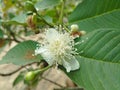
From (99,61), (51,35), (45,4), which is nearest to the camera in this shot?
(99,61)

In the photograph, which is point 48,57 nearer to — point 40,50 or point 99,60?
point 40,50

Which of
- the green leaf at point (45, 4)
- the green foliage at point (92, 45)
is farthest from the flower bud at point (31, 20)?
the green leaf at point (45, 4)

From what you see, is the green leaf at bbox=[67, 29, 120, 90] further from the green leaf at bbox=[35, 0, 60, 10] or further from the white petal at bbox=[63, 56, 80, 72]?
the green leaf at bbox=[35, 0, 60, 10]

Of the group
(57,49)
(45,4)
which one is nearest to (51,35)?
(57,49)

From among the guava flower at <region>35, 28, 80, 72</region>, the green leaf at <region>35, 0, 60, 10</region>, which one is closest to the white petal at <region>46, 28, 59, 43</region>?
the guava flower at <region>35, 28, 80, 72</region>

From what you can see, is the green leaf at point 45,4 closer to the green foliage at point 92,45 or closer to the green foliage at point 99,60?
the green foliage at point 92,45
